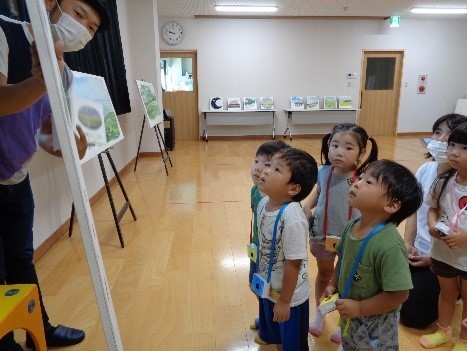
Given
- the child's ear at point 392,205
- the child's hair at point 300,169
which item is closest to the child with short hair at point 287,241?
the child's hair at point 300,169

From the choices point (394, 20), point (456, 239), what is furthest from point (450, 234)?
point (394, 20)

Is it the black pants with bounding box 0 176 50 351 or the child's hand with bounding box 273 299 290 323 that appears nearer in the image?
the child's hand with bounding box 273 299 290 323

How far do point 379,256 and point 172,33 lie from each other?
25.1 feet

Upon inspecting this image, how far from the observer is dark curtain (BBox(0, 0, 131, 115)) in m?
3.12

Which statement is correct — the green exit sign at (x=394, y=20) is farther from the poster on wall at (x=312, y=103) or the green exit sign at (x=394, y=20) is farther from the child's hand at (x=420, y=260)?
the child's hand at (x=420, y=260)

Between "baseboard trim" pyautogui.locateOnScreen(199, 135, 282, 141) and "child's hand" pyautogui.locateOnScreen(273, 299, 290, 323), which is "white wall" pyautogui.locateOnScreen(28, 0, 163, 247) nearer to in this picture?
"baseboard trim" pyautogui.locateOnScreen(199, 135, 282, 141)

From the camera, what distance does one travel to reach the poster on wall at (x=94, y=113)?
94.8 inches

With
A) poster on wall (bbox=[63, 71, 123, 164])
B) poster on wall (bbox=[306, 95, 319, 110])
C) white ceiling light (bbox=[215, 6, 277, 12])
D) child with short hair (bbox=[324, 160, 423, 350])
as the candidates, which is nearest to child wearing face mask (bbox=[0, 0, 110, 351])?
poster on wall (bbox=[63, 71, 123, 164])

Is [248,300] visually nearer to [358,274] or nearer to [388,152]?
[358,274]

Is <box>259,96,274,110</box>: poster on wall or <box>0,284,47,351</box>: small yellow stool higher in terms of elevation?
<box>259,96,274,110</box>: poster on wall

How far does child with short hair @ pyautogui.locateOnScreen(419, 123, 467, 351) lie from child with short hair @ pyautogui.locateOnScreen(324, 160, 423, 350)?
1.60 ft

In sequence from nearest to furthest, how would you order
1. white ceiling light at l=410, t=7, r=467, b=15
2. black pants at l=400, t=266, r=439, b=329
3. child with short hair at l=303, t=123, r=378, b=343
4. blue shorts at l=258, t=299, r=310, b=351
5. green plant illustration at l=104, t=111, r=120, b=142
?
blue shorts at l=258, t=299, r=310, b=351 < child with short hair at l=303, t=123, r=378, b=343 < black pants at l=400, t=266, r=439, b=329 < green plant illustration at l=104, t=111, r=120, b=142 < white ceiling light at l=410, t=7, r=467, b=15

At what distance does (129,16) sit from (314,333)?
218 inches

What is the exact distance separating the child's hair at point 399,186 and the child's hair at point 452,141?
49cm
